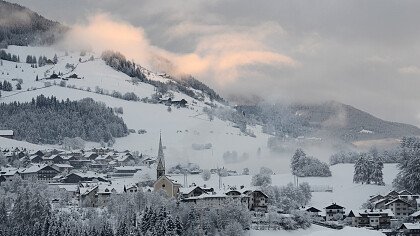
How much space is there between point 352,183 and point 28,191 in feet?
161

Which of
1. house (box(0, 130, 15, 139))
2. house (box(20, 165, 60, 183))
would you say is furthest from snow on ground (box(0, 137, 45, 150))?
house (box(20, 165, 60, 183))

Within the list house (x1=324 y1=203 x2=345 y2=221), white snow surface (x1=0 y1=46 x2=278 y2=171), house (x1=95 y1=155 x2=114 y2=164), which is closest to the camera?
house (x1=324 y1=203 x2=345 y2=221)

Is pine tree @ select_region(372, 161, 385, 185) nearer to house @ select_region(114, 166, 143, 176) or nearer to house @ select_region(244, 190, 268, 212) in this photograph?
house @ select_region(244, 190, 268, 212)

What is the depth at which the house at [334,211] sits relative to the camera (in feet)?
283

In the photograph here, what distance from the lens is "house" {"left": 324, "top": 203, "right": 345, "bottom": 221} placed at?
283ft

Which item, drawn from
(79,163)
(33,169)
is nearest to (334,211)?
(33,169)

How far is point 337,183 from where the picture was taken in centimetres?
10444

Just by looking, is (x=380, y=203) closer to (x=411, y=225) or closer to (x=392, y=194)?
(x=392, y=194)

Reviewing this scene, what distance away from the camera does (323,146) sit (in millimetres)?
166250

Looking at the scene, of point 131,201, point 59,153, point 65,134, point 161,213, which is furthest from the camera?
point 65,134

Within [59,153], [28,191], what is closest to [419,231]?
[28,191]

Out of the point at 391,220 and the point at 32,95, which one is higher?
the point at 32,95

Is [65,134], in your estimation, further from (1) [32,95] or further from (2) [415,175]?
(2) [415,175]

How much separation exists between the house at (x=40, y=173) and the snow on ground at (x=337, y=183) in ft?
61.0
